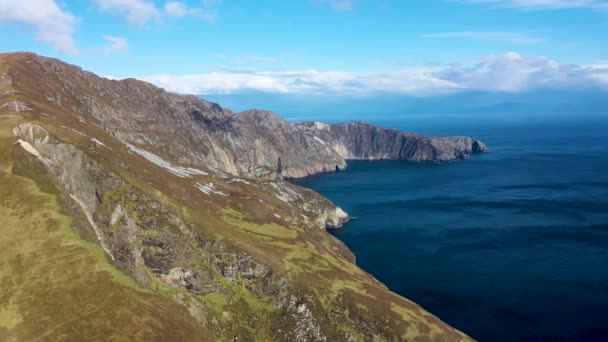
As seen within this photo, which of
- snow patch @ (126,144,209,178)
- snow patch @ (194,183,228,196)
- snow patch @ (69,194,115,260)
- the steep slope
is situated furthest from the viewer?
snow patch @ (126,144,209,178)

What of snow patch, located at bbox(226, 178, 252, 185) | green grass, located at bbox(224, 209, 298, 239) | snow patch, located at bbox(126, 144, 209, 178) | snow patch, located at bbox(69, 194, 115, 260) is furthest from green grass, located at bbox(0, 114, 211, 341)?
snow patch, located at bbox(226, 178, 252, 185)

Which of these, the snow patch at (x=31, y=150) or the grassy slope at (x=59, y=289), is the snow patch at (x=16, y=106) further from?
the grassy slope at (x=59, y=289)

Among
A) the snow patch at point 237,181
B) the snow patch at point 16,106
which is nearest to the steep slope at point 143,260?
the snow patch at point 16,106

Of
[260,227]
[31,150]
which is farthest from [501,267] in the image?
[31,150]

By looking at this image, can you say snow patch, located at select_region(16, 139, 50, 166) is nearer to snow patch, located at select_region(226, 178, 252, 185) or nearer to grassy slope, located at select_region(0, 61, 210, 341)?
grassy slope, located at select_region(0, 61, 210, 341)

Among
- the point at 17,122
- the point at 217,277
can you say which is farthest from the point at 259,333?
the point at 17,122

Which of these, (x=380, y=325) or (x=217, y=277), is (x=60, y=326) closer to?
(x=217, y=277)

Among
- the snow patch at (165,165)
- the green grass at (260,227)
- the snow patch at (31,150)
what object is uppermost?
the snow patch at (31,150)

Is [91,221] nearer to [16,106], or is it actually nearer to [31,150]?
[31,150]
